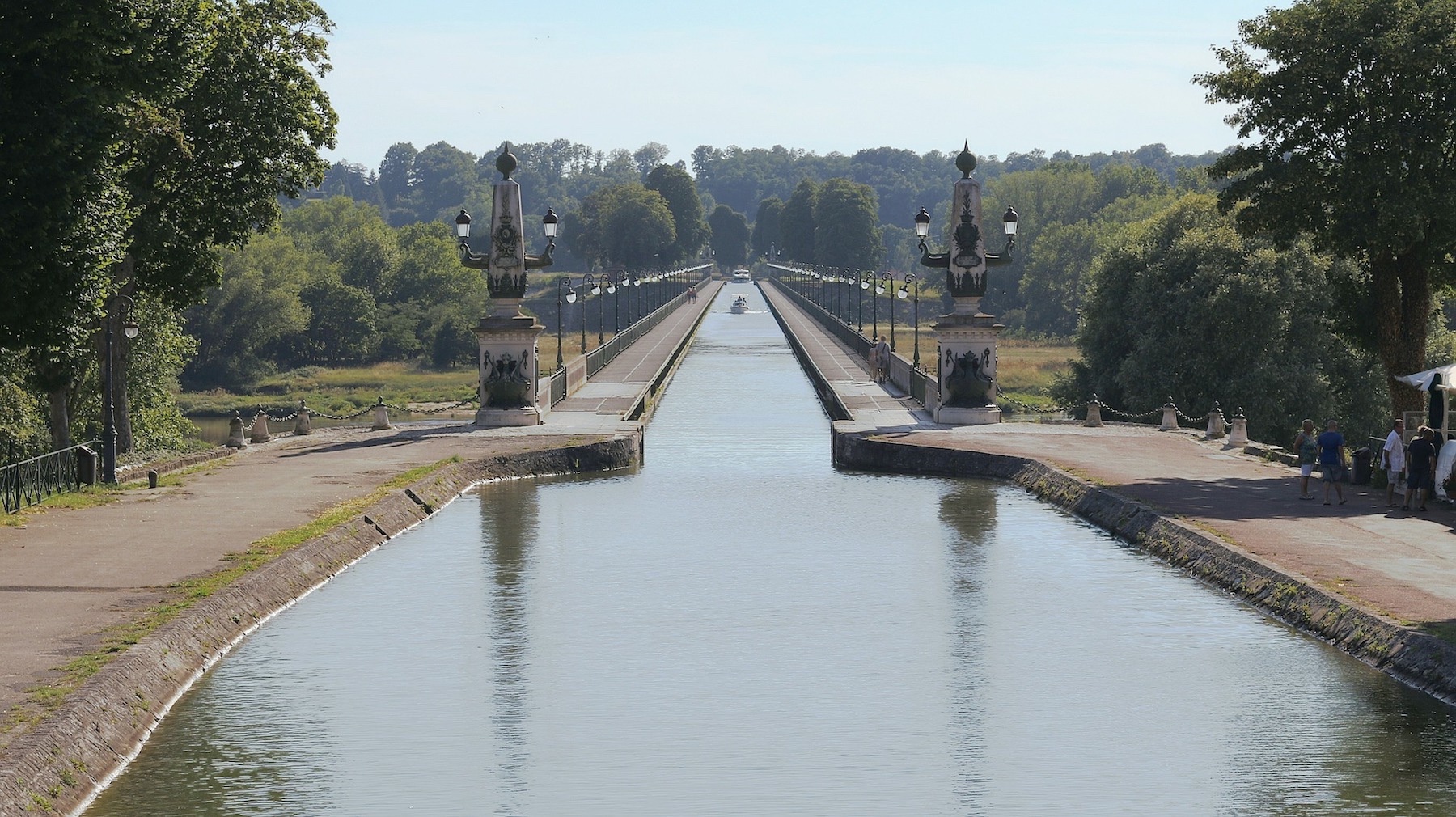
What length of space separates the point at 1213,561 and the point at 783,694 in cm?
885

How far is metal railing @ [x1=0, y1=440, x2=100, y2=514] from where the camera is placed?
90.5 ft

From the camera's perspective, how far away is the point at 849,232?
192m

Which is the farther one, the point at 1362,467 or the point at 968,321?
the point at 968,321

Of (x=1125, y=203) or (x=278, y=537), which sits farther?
(x=1125, y=203)

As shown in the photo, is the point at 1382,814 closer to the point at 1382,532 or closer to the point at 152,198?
the point at 1382,532

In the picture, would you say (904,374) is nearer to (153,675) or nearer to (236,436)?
(236,436)

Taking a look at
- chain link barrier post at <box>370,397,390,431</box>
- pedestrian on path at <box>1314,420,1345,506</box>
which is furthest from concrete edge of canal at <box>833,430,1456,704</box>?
chain link barrier post at <box>370,397,390,431</box>

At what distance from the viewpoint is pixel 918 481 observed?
37188 millimetres

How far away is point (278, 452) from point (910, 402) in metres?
21.0

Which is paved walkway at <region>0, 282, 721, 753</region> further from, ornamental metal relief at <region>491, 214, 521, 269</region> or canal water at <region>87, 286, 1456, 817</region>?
ornamental metal relief at <region>491, 214, 521, 269</region>

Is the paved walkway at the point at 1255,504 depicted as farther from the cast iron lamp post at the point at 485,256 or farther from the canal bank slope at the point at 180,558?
the canal bank slope at the point at 180,558

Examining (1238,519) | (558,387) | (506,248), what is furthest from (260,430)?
(1238,519)

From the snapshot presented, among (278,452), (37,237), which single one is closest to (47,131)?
(37,237)

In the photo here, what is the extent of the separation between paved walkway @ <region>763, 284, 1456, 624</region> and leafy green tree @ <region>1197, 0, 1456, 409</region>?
533cm
